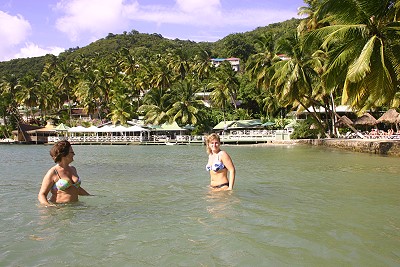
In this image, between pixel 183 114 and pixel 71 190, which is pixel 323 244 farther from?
pixel 183 114

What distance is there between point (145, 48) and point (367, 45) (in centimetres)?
10991

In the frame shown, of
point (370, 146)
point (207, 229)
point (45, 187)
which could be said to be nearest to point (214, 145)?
point (207, 229)

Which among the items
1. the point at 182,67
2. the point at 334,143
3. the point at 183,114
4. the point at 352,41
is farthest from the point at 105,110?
the point at 352,41

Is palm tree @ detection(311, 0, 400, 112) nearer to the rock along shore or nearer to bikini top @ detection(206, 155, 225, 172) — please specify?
bikini top @ detection(206, 155, 225, 172)

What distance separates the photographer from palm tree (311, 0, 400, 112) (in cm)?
1233

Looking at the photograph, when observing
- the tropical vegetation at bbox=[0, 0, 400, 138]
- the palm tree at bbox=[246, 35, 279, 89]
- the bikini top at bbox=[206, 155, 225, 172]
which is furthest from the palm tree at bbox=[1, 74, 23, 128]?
the bikini top at bbox=[206, 155, 225, 172]

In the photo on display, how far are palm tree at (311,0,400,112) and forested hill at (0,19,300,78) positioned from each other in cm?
6362

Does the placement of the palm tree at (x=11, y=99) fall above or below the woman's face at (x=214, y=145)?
above

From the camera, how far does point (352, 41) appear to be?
45.6ft

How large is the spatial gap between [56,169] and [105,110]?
69726mm

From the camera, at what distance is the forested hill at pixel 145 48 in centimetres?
10144

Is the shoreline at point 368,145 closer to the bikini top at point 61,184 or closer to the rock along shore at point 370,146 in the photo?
the rock along shore at point 370,146

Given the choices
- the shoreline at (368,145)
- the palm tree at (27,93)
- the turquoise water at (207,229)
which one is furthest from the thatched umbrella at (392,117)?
the palm tree at (27,93)

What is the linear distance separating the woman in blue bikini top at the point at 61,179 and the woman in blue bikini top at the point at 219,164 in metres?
2.62
